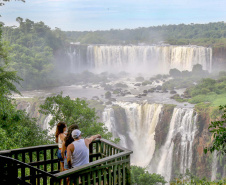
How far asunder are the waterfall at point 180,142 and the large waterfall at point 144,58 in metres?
14.6

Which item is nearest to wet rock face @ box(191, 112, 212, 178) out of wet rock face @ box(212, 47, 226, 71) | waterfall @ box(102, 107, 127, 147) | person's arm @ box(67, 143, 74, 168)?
waterfall @ box(102, 107, 127, 147)

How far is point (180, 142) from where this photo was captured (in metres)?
21.5

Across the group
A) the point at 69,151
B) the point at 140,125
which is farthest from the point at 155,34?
the point at 69,151

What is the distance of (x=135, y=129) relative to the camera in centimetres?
2481

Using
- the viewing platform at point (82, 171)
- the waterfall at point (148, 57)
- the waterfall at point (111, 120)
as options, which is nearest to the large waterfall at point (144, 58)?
the waterfall at point (148, 57)

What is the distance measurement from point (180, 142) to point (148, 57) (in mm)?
19581

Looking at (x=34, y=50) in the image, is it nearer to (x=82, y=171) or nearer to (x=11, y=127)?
(x=11, y=127)

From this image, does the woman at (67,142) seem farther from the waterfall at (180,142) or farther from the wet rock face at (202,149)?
the waterfall at (180,142)

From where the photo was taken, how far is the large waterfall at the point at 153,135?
69.5 ft

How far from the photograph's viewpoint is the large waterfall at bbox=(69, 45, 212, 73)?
35.6 meters

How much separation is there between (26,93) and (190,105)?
53.1 feet

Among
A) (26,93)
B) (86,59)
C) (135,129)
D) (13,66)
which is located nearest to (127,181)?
(135,129)

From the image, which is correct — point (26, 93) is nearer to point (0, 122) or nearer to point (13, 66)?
point (13, 66)

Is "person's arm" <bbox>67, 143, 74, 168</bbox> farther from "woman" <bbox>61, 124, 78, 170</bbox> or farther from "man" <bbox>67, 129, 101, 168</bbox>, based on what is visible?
"woman" <bbox>61, 124, 78, 170</bbox>
